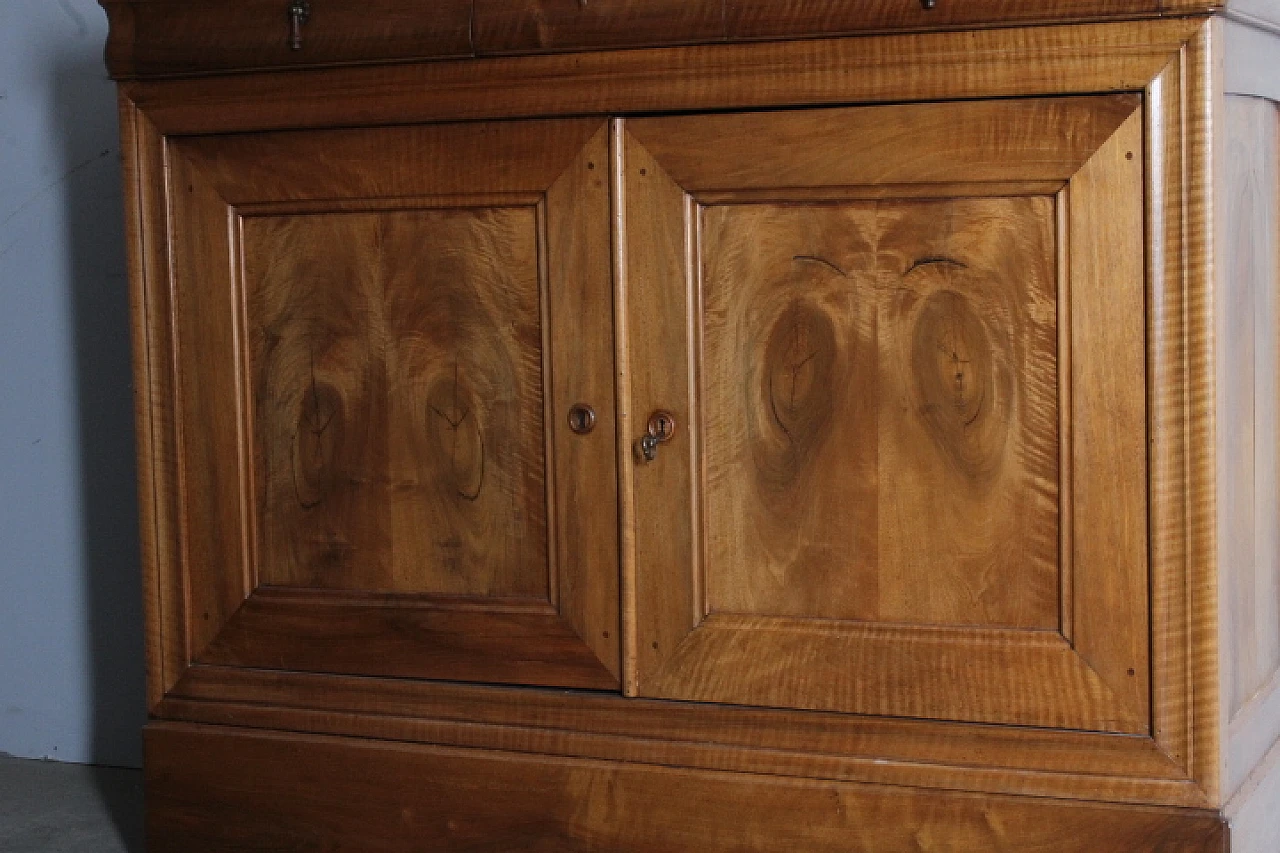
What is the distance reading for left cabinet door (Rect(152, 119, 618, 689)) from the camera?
2.05 meters

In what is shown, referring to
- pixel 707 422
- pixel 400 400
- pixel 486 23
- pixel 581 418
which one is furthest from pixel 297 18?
pixel 707 422

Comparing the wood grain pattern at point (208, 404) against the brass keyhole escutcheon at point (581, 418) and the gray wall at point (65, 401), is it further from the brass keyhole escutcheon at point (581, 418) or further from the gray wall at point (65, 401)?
the gray wall at point (65, 401)

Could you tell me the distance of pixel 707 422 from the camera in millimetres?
2002

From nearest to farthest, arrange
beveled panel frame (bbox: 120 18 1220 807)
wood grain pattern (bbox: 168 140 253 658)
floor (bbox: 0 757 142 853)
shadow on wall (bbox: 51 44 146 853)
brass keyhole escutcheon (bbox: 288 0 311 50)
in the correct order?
beveled panel frame (bbox: 120 18 1220 807), brass keyhole escutcheon (bbox: 288 0 311 50), wood grain pattern (bbox: 168 140 253 658), floor (bbox: 0 757 142 853), shadow on wall (bbox: 51 44 146 853)

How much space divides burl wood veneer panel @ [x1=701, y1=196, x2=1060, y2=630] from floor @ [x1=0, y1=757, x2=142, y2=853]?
1.23 m

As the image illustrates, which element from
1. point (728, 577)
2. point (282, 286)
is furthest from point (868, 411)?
point (282, 286)

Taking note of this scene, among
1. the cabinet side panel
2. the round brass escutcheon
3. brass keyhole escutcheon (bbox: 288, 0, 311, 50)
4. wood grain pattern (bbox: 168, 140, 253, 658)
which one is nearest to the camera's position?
the cabinet side panel

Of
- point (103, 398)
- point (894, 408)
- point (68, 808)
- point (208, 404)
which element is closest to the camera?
point (894, 408)

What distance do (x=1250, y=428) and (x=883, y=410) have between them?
48 centimetres

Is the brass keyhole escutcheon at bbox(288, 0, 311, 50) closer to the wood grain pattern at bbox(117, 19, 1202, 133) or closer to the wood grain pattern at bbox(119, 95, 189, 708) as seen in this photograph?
the wood grain pattern at bbox(117, 19, 1202, 133)

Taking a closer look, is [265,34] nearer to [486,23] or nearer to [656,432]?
[486,23]

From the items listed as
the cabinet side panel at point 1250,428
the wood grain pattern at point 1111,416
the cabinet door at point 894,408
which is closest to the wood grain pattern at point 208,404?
the cabinet door at point 894,408

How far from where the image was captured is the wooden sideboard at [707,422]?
1.81 m

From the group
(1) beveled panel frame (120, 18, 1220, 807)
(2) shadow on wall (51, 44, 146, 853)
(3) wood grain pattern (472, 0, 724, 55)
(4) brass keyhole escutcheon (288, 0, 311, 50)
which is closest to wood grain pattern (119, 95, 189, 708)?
(1) beveled panel frame (120, 18, 1220, 807)
